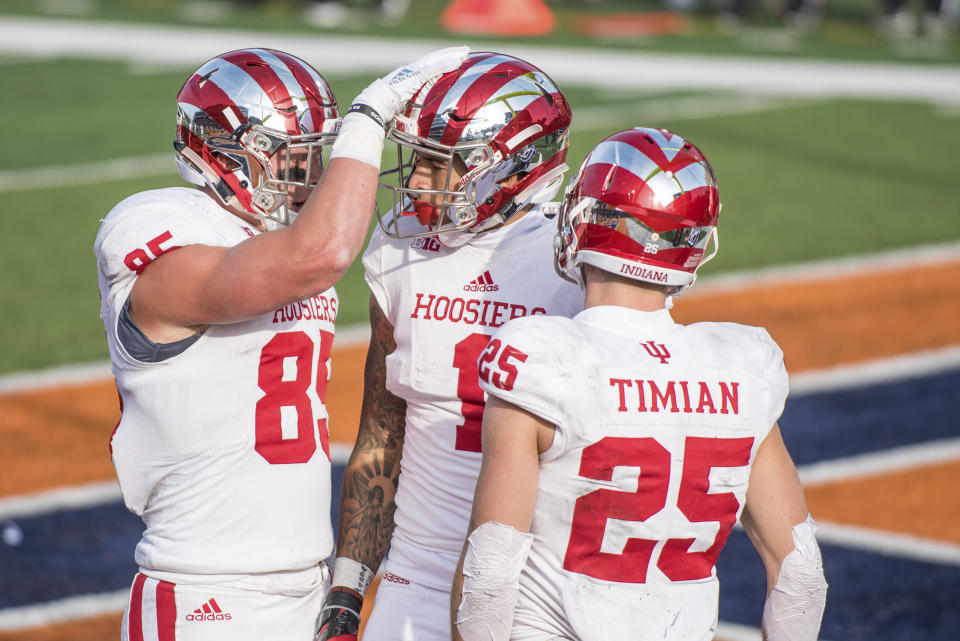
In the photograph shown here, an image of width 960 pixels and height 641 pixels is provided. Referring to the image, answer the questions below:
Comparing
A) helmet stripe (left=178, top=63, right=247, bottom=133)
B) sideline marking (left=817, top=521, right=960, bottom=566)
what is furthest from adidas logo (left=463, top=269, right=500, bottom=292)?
sideline marking (left=817, top=521, right=960, bottom=566)

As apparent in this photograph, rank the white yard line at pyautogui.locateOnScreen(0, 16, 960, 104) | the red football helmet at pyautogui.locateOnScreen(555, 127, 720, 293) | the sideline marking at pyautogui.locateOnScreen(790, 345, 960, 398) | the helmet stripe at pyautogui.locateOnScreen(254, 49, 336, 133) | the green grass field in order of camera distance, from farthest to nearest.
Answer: the white yard line at pyautogui.locateOnScreen(0, 16, 960, 104) < the green grass field < the sideline marking at pyautogui.locateOnScreen(790, 345, 960, 398) < the helmet stripe at pyautogui.locateOnScreen(254, 49, 336, 133) < the red football helmet at pyautogui.locateOnScreen(555, 127, 720, 293)

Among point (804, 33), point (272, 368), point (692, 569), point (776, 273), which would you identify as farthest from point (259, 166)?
point (804, 33)

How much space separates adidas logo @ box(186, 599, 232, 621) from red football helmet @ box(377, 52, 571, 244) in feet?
3.65

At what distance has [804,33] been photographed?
72.5 feet

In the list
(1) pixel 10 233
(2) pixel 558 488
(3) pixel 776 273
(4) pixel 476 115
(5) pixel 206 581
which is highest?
(4) pixel 476 115

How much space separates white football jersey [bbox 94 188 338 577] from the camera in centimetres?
309

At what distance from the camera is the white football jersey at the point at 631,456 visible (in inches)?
100

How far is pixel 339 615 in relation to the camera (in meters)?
3.30

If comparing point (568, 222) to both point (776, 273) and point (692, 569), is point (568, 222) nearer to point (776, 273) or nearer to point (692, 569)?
point (692, 569)

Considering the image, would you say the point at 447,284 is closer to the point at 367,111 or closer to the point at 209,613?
the point at 367,111

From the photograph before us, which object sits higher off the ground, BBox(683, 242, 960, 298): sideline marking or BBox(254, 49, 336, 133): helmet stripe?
BBox(254, 49, 336, 133): helmet stripe

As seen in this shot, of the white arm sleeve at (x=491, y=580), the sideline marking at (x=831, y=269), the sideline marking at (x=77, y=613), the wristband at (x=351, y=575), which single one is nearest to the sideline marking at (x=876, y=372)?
the sideline marking at (x=831, y=269)

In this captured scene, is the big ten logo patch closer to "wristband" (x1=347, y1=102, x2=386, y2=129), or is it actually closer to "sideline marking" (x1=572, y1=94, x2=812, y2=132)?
"wristband" (x1=347, y1=102, x2=386, y2=129)

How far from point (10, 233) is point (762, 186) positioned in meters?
7.37
